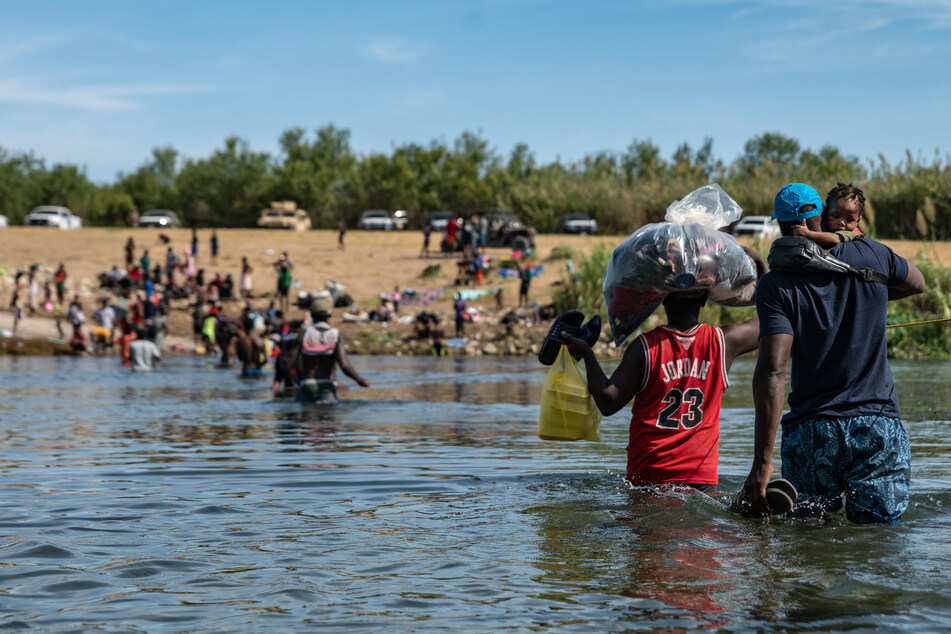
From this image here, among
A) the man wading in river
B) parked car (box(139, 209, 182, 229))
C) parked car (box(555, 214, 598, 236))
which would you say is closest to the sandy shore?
parked car (box(555, 214, 598, 236))

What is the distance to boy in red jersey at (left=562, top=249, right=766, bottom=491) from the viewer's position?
5.36m

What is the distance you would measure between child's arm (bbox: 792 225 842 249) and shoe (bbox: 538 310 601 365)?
117 centimetres

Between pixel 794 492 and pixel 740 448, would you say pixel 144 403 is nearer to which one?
pixel 740 448

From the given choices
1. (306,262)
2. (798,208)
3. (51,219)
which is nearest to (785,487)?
(798,208)

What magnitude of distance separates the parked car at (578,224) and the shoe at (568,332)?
45.0 meters

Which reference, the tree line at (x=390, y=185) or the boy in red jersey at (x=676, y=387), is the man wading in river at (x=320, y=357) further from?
the tree line at (x=390, y=185)

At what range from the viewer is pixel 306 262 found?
45469mm

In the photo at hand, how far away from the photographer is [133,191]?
94.6 m

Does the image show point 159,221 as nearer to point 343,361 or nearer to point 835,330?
point 343,361

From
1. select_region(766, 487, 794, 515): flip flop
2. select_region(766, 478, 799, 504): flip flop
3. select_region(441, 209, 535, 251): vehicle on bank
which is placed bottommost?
select_region(766, 487, 794, 515): flip flop

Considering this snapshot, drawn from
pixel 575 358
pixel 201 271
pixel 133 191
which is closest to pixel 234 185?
pixel 133 191

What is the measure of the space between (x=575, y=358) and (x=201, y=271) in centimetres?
3621

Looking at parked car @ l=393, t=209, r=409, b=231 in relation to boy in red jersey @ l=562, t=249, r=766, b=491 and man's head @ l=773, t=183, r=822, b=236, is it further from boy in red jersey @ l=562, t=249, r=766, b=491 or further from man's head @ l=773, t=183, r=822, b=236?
man's head @ l=773, t=183, r=822, b=236

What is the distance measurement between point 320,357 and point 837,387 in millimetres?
10135
